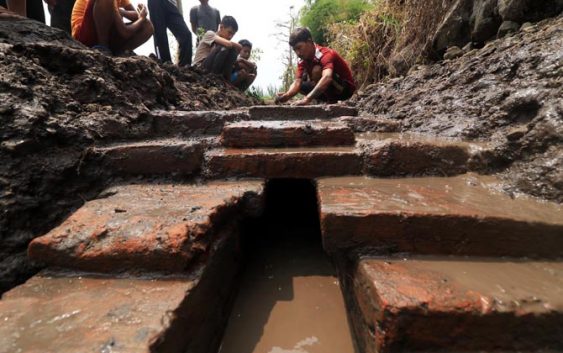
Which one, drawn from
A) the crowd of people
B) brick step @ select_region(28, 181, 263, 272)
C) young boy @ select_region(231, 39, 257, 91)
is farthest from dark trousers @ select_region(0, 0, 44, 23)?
young boy @ select_region(231, 39, 257, 91)

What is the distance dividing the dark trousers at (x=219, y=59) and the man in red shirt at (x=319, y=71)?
1.46m

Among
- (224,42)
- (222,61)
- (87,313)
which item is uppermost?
(224,42)

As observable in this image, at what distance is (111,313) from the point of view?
0.72 m

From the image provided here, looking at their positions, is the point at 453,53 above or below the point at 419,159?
above

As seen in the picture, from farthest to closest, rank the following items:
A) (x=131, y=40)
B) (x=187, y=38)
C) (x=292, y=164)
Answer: (x=187, y=38) < (x=131, y=40) < (x=292, y=164)

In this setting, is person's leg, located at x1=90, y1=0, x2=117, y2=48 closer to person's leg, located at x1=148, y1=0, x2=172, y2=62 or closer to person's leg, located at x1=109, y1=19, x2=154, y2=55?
person's leg, located at x1=109, y1=19, x2=154, y2=55

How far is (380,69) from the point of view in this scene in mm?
4445

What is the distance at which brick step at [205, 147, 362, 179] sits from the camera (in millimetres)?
1391

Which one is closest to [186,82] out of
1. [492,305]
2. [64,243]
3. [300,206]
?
[300,206]

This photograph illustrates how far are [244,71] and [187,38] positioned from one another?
5.06 feet

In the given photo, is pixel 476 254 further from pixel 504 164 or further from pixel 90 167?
pixel 90 167

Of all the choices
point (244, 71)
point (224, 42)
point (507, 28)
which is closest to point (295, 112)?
point (507, 28)

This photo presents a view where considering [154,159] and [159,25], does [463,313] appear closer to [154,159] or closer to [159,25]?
[154,159]

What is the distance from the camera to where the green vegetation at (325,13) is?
307 inches
